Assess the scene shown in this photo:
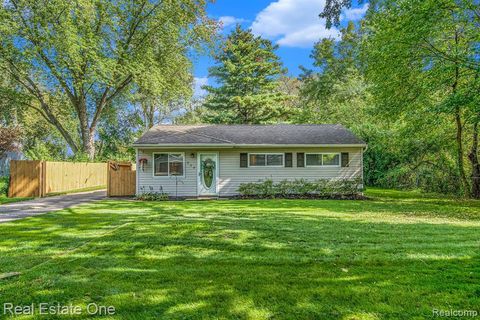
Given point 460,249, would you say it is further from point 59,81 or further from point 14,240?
point 59,81

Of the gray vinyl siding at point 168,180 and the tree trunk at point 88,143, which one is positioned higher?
the tree trunk at point 88,143

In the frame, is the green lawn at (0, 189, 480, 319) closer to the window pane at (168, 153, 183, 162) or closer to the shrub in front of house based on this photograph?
the shrub in front of house

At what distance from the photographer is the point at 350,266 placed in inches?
158

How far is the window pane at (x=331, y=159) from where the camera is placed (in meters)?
14.6

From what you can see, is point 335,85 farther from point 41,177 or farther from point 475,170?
point 41,177

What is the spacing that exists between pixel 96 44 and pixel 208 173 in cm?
1054

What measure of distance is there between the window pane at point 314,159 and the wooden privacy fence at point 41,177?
1210cm

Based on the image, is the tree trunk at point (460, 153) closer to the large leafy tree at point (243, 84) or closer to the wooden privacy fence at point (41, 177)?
the large leafy tree at point (243, 84)

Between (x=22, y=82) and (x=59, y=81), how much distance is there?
2089mm

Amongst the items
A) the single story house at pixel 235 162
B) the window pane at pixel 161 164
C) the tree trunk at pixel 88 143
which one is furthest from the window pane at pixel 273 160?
the tree trunk at pixel 88 143

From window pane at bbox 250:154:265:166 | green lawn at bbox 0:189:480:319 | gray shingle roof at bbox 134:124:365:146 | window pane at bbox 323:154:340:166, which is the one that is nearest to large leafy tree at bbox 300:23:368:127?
gray shingle roof at bbox 134:124:365:146

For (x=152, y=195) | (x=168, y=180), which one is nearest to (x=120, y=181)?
(x=152, y=195)

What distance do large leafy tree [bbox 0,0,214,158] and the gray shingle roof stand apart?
5.33 meters

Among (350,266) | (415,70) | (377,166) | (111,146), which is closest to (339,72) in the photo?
(377,166)
